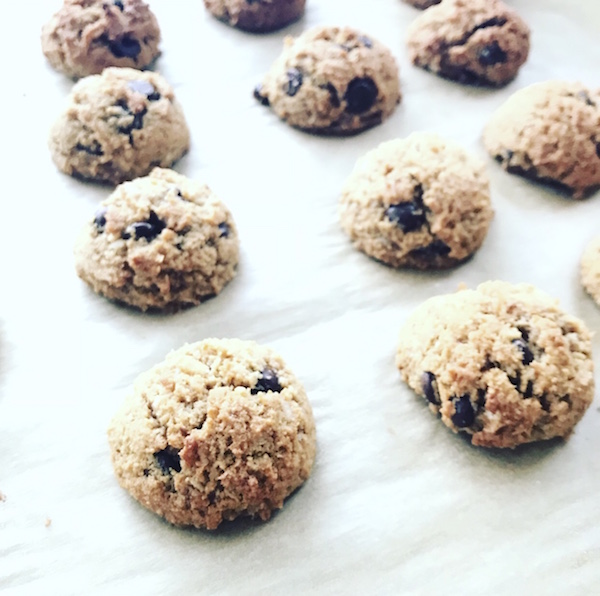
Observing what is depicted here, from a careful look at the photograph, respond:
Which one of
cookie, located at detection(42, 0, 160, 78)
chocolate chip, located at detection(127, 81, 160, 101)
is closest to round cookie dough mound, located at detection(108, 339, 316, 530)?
chocolate chip, located at detection(127, 81, 160, 101)

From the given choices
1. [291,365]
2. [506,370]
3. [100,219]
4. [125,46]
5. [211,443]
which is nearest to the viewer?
[211,443]

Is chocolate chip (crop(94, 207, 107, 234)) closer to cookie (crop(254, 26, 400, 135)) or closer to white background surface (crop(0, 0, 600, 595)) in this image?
white background surface (crop(0, 0, 600, 595))

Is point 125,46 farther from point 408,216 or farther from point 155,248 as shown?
point 408,216

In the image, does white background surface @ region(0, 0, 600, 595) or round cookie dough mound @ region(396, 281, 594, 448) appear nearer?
white background surface @ region(0, 0, 600, 595)

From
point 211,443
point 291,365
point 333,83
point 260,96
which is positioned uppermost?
point 333,83

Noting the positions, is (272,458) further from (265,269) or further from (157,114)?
(157,114)

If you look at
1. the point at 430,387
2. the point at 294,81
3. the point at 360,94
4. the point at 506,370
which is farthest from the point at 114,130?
the point at 506,370
